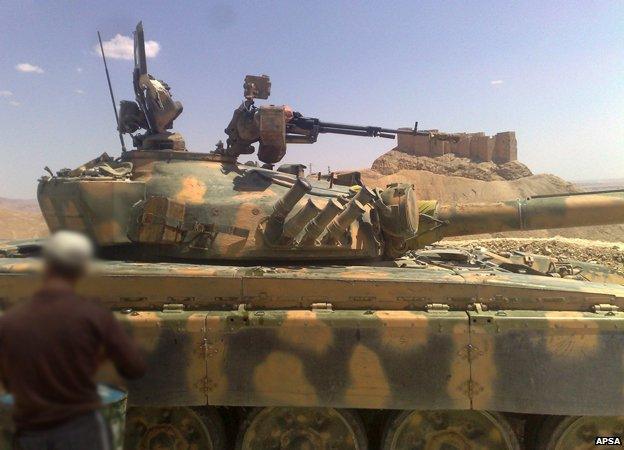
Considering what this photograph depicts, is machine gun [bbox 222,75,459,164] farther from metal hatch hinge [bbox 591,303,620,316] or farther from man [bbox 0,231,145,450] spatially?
man [bbox 0,231,145,450]

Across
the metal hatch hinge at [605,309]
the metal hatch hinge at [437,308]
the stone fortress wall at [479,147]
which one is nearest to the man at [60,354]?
the metal hatch hinge at [437,308]

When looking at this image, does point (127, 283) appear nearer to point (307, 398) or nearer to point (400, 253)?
point (307, 398)

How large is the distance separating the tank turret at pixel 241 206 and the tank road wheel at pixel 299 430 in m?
1.88

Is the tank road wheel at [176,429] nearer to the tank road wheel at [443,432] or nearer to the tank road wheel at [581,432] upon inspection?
the tank road wheel at [443,432]

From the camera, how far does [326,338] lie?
18.2ft

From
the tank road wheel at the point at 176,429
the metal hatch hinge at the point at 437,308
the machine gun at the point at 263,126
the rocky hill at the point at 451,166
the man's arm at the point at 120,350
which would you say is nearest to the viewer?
the man's arm at the point at 120,350

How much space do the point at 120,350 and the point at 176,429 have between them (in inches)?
155

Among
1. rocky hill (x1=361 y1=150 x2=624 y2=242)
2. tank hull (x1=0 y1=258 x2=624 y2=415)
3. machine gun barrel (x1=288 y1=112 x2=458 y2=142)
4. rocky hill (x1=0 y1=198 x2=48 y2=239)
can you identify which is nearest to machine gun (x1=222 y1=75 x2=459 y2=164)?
machine gun barrel (x1=288 y1=112 x2=458 y2=142)

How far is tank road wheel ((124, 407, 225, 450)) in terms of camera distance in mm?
5973

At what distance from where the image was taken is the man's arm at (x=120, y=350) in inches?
98.3

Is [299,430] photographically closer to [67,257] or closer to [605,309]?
[605,309]

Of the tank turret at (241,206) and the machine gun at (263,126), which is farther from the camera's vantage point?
the machine gun at (263,126)

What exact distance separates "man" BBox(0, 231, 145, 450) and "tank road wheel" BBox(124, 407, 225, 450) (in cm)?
357

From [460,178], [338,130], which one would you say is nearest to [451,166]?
[460,178]
